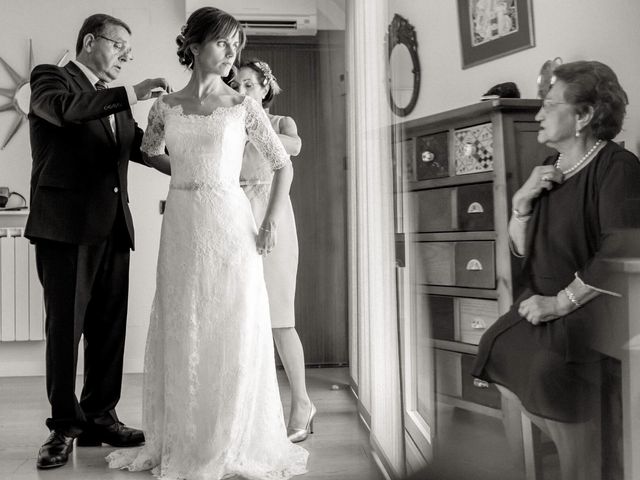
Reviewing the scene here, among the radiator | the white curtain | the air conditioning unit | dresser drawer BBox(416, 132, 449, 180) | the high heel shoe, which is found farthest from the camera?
the radiator

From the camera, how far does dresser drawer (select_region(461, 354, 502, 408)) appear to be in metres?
0.37

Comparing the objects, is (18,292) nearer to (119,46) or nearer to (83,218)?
(83,218)

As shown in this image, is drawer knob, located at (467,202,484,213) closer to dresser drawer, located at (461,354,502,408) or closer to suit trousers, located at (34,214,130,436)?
dresser drawer, located at (461,354,502,408)

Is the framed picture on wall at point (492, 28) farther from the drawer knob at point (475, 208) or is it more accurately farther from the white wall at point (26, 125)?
the white wall at point (26, 125)

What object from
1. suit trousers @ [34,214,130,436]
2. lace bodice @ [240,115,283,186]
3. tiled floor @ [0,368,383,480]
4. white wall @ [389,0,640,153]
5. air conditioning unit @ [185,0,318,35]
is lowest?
tiled floor @ [0,368,383,480]

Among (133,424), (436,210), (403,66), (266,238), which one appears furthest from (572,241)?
(133,424)

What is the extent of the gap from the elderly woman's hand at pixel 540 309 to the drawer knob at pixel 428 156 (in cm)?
13

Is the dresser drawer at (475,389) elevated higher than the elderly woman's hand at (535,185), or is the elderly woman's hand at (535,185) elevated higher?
the elderly woman's hand at (535,185)

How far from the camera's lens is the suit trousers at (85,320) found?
62.9 inches

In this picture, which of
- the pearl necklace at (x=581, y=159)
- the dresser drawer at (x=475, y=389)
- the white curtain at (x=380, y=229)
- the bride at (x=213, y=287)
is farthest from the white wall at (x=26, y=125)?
the pearl necklace at (x=581, y=159)

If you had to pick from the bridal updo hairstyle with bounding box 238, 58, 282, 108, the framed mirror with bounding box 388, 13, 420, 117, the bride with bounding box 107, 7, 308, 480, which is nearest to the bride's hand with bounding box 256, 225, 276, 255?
the bride with bounding box 107, 7, 308, 480

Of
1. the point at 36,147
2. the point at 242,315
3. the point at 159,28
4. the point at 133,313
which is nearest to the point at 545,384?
the point at 242,315

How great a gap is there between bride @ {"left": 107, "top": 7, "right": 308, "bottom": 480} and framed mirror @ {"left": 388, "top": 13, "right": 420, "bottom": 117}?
36.6 inches

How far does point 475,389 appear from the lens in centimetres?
40
